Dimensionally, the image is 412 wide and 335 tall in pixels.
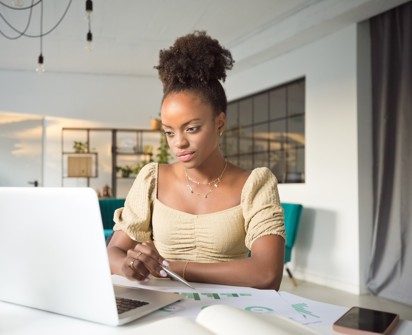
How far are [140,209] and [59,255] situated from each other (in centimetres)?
75

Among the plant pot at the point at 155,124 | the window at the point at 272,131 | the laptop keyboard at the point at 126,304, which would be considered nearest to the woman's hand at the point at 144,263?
the laptop keyboard at the point at 126,304

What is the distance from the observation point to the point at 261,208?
1.40 m

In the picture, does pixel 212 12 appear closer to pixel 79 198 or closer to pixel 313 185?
pixel 313 185

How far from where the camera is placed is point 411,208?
3.97 m

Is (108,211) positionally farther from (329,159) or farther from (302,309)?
(302,309)

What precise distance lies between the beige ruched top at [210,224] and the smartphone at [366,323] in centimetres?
54

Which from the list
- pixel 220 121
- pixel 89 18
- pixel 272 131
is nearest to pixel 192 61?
pixel 220 121

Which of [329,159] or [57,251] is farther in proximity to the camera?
[329,159]

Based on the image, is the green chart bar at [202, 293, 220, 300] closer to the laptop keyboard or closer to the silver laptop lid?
the laptop keyboard

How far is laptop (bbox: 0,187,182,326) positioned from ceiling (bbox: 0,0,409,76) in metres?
3.78

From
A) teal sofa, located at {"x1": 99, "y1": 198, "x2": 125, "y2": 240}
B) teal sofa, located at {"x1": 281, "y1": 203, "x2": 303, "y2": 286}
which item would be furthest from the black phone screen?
teal sofa, located at {"x1": 99, "y1": 198, "x2": 125, "y2": 240}

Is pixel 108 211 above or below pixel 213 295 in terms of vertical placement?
below

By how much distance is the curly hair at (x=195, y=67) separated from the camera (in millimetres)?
1393

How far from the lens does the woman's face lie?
1.35 meters
